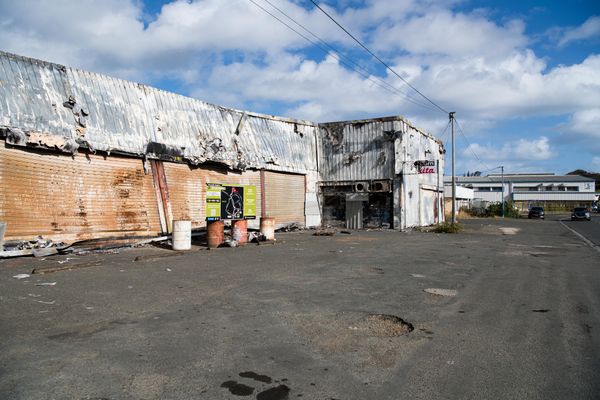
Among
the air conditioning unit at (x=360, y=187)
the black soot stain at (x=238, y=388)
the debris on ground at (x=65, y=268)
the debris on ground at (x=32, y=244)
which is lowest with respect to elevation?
A: the black soot stain at (x=238, y=388)

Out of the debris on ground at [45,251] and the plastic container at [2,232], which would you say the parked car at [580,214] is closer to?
the debris on ground at [45,251]

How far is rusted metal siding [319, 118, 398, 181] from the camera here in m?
28.2

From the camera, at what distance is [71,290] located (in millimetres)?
8578

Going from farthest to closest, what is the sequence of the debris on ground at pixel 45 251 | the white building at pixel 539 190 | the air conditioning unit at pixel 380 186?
the white building at pixel 539 190 → the air conditioning unit at pixel 380 186 → the debris on ground at pixel 45 251

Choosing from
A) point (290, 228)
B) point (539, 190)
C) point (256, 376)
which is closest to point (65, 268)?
point (256, 376)

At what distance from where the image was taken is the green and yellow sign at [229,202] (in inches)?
751

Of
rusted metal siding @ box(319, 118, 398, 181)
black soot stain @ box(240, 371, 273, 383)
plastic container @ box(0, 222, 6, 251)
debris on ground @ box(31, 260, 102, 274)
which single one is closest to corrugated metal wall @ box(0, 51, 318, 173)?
plastic container @ box(0, 222, 6, 251)

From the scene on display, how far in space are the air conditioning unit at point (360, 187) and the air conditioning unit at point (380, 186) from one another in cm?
29

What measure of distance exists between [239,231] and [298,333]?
12.0m

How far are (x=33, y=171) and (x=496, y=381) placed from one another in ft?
47.3

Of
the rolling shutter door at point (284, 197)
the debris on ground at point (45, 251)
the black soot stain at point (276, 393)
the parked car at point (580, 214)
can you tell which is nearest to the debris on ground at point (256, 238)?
the rolling shutter door at point (284, 197)

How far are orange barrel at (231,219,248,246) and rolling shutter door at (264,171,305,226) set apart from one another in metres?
6.07

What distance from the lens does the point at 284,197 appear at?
26.0 m

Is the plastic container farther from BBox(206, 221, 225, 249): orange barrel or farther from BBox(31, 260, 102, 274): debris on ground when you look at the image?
BBox(206, 221, 225, 249): orange barrel
